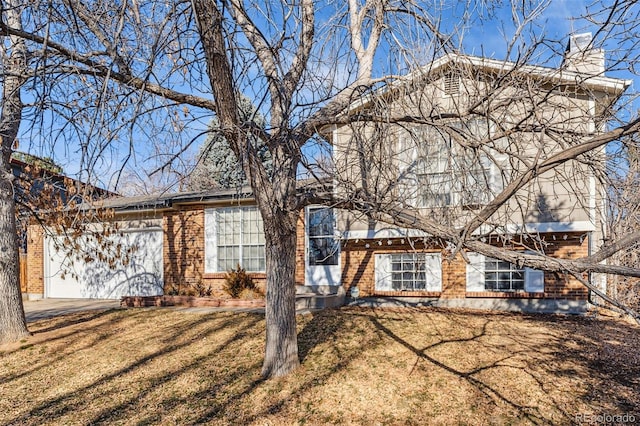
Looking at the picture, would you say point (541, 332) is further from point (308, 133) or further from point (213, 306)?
point (213, 306)

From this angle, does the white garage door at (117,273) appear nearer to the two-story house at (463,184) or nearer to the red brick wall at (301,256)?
the red brick wall at (301,256)

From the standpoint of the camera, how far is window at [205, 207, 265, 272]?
41.6ft

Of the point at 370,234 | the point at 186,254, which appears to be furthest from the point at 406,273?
the point at 186,254

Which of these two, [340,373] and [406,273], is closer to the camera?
[340,373]

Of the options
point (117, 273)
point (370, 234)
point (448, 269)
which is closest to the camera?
point (448, 269)

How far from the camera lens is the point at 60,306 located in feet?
42.5

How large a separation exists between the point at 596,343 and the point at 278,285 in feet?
18.3

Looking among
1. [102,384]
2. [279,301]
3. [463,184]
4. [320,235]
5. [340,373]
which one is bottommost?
[102,384]

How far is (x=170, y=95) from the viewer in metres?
5.39

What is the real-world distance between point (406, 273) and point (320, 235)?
258cm

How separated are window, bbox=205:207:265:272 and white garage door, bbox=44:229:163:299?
1.95m

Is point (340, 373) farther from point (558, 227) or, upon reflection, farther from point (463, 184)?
point (558, 227)

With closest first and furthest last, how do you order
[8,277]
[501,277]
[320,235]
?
[8,277] → [501,277] → [320,235]

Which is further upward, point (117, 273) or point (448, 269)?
point (448, 269)
